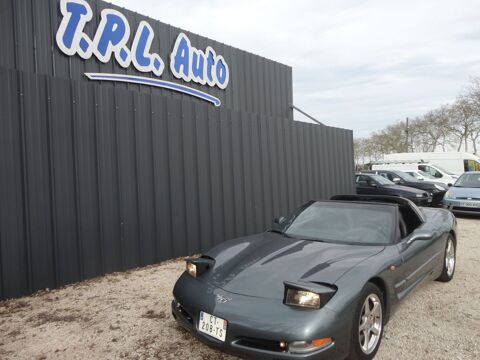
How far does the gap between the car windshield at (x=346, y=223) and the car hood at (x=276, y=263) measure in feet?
0.67

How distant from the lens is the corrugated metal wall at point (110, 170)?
4.71 m

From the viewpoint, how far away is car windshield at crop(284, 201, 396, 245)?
3.73 metres

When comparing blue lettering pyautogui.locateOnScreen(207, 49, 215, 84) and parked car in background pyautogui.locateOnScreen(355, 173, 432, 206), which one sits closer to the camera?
blue lettering pyautogui.locateOnScreen(207, 49, 215, 84)

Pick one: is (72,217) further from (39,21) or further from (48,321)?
(39,21)

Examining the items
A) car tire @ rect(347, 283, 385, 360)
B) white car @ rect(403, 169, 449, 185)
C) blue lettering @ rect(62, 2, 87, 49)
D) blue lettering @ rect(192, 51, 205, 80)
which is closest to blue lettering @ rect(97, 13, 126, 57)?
blue lettering @ rect(62, 2, 87, 49)

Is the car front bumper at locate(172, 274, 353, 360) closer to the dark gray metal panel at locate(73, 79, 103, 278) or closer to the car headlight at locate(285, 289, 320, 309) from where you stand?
the car headlight at locate(285, 289, 320, 309)

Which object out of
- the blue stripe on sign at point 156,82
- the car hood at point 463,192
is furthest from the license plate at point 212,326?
the car hood at point 463,192

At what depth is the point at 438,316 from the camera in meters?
3.81

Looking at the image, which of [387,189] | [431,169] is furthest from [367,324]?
[431,169]

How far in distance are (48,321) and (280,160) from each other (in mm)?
5808

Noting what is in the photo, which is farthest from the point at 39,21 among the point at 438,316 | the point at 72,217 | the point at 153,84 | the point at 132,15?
the point at 438,316

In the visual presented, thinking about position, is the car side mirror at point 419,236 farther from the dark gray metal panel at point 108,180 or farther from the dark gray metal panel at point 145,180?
the dark gray metal panel at point 108,180

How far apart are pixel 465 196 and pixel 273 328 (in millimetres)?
10776

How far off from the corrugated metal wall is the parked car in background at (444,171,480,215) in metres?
5.45
